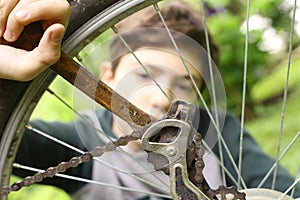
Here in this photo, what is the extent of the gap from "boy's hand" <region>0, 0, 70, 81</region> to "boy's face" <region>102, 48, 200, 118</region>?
245mm

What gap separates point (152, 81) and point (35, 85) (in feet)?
1.19

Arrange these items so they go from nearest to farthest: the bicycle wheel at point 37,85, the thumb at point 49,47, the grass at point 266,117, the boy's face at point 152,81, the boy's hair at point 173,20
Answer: the thumb at point 49,47 < the bicycle wheel at point 37,85 < the boy's face at point 152,81 < the boy's hair at point 173,20 < the grass at point 266,117

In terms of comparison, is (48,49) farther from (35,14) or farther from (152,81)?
(152,81)

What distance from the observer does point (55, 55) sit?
39.8 inches

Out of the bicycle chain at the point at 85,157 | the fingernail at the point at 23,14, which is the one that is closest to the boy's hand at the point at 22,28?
the fingernail at the point at 23,14

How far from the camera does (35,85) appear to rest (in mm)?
1175

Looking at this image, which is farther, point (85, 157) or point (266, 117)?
point (266, 117)

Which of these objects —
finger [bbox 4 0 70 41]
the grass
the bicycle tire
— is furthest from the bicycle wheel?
the grass

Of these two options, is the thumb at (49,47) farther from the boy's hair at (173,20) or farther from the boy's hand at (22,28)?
the boy's hair at (173,20)

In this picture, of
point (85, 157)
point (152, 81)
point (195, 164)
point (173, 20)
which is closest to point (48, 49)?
point (85, 157)

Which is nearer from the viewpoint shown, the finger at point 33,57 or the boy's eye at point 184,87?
the finger at point 33,57

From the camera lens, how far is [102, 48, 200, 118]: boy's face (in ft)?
4.39

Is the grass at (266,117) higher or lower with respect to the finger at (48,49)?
higher

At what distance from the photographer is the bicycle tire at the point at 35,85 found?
1118 mm
